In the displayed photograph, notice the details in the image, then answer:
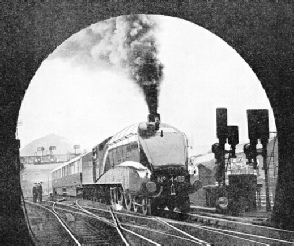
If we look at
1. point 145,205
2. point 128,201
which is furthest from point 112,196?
point 145,205

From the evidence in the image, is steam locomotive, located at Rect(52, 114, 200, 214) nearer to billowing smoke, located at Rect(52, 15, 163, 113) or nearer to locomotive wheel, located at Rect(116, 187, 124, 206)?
locomotive wheel, located at Rect(116, 187, 124, 206)

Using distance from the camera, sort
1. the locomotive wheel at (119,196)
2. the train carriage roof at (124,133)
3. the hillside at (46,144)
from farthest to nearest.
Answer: the locomotive wheel at (119,196) < the train carriage roof at (124,133) < the hillside at (46,144)

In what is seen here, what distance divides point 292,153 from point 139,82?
157 cm

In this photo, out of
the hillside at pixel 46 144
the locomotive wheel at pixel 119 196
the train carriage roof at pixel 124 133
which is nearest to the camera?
the hillside at pixel 46 144

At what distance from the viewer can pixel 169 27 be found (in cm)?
410

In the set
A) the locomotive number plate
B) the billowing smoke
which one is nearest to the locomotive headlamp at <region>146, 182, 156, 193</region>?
the locomotive number plate

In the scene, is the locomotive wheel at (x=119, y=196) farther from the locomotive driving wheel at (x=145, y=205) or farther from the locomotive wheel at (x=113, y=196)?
the locomotive driving wheel at (x=145, y=205)

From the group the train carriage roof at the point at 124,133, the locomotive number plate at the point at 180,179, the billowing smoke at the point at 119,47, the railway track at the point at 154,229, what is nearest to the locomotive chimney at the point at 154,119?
the train carriage roof at the point at 124,133

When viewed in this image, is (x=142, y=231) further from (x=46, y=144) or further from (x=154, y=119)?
(x=46, y=144)

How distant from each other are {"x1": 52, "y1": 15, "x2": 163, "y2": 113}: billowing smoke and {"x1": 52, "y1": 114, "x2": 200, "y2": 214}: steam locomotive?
470 mm

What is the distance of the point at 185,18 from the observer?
164 inches

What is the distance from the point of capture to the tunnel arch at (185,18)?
382cm

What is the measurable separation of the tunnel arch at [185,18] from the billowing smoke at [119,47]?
7cm

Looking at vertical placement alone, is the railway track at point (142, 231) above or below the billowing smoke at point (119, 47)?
below
